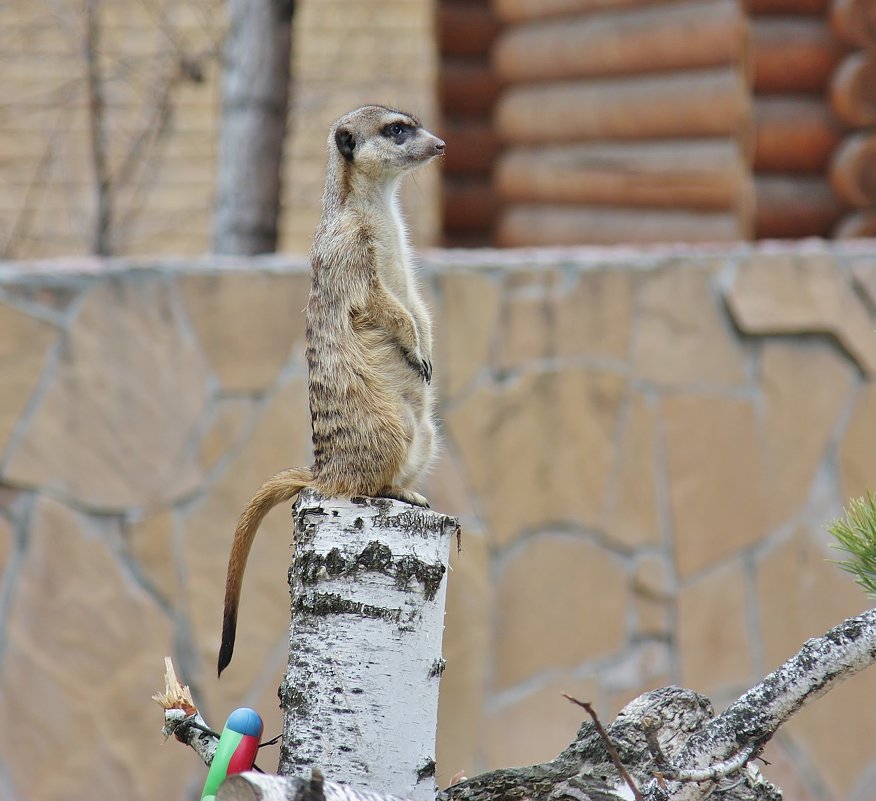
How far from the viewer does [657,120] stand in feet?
16.8

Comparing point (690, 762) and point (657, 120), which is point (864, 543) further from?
point (657, 120)

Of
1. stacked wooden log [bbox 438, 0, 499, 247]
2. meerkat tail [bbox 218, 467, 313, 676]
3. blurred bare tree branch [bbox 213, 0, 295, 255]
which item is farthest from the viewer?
stacked wooden log [bbox 438, 0, 499, 247]

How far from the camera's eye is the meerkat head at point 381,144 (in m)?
2.18

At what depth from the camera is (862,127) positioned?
4.48 meters

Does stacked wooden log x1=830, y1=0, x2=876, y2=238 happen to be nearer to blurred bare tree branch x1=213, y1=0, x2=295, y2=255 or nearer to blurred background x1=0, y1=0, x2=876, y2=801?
blurred background x1=0, y1=0, x2=876, y2=801

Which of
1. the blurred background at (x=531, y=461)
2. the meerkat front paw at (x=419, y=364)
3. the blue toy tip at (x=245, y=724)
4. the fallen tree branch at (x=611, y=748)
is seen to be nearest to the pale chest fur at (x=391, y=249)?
the meerkat front paw at (x=419, y=364)

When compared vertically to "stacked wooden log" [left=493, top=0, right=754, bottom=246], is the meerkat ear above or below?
below

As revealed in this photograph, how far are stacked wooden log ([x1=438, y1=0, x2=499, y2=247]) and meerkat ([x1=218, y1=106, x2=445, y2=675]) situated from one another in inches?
152

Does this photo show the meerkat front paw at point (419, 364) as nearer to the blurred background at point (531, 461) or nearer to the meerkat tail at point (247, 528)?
the meerkat tail at point (247, 528)

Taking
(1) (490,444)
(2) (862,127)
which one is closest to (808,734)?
(1) (490,444)

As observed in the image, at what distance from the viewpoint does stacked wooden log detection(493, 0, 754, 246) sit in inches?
193

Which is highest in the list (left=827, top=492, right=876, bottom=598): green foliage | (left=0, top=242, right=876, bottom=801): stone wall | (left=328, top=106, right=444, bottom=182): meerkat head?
(left=0, top=242, right=876, bottom=801): stone wall

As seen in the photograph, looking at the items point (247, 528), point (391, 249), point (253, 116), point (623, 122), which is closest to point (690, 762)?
point (247, 528)

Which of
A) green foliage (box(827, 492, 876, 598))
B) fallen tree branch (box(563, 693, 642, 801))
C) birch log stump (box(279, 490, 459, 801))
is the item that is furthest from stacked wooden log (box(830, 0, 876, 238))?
fallen tree branch (box(563, 693, 642, 801))
